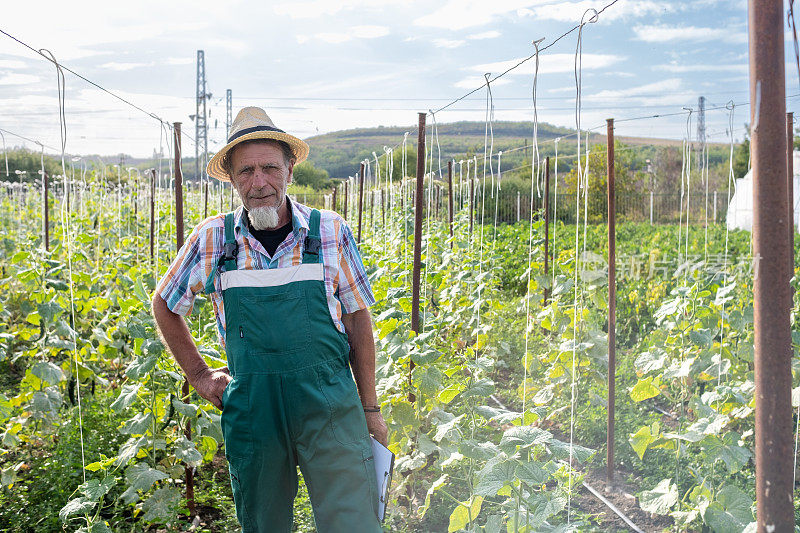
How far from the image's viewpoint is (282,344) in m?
2.15

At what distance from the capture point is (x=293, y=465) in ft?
7.45

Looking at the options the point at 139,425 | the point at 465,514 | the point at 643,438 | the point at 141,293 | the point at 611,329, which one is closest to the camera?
the point at 465,514

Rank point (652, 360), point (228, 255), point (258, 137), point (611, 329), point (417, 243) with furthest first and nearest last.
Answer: point (652, 360), point (417, 243), point (611, 329), point (258, 137), point (228, 255)

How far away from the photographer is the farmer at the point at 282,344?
216cm

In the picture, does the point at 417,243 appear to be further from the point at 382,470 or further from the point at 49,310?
the point at 49,310

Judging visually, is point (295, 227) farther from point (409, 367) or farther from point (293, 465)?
point (409, 367)

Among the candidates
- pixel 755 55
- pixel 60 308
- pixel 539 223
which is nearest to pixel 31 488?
pixel 60 308

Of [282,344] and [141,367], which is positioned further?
[141,367]

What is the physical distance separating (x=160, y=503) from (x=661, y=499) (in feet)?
7.58

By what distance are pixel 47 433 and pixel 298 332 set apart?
283cm

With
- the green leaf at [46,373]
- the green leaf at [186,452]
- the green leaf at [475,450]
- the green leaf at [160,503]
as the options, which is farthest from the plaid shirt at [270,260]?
the green leaf at [46,373]

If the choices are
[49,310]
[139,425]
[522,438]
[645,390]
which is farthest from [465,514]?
[49,310]

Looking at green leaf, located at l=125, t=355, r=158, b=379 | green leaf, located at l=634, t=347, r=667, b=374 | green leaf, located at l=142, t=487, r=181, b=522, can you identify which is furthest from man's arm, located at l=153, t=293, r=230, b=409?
green leaf, located at l=634, t=347, r=667, b=374

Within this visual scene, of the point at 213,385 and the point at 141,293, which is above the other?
the point at 141,293
